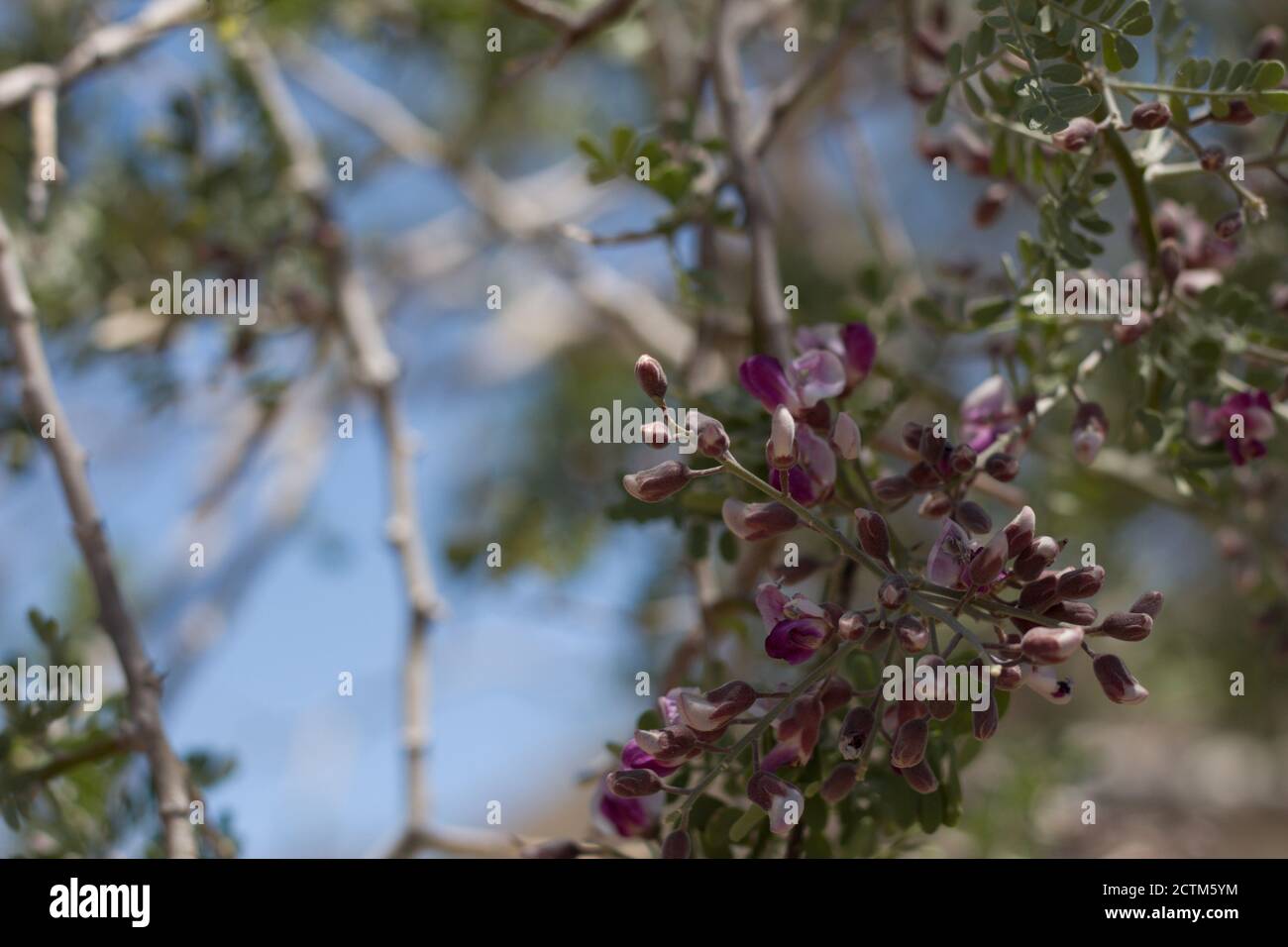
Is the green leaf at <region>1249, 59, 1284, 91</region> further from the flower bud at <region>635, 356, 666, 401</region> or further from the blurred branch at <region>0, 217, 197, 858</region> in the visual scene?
the blurred branch at <region>0, 217, 197, 858</region>

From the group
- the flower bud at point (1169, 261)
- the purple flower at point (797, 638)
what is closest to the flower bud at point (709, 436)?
the purple flower at point (797, 638)

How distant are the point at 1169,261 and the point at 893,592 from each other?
456 millimetres

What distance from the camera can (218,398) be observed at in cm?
255

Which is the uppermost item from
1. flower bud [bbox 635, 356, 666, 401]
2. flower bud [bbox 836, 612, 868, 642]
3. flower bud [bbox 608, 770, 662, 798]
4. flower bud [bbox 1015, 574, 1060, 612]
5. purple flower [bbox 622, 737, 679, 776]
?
flower bud [bbox 635, 356, 666, 401]

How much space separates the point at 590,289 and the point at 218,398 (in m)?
0.87

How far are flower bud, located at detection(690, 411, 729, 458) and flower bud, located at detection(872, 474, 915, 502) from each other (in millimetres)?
174

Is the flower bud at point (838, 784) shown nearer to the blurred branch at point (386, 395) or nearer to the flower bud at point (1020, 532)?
the flower bud at point (1020, 532)

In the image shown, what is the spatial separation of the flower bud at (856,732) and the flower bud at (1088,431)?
33 cm

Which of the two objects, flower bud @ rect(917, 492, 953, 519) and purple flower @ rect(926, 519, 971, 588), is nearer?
purple flower @ rect(926, 519, 971, 588)

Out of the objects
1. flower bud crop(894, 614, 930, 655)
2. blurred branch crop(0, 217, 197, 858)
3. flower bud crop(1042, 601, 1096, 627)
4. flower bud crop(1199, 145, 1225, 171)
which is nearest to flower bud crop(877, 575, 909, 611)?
flower bud crop(894, 614, 930, 655)

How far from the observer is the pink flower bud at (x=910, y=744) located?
0.84 meters

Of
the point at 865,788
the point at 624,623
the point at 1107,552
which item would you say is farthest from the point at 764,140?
the point at 1107,552

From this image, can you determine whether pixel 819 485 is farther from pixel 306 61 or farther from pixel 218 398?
pixel 306 61

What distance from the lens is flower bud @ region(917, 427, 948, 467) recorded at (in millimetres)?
948
